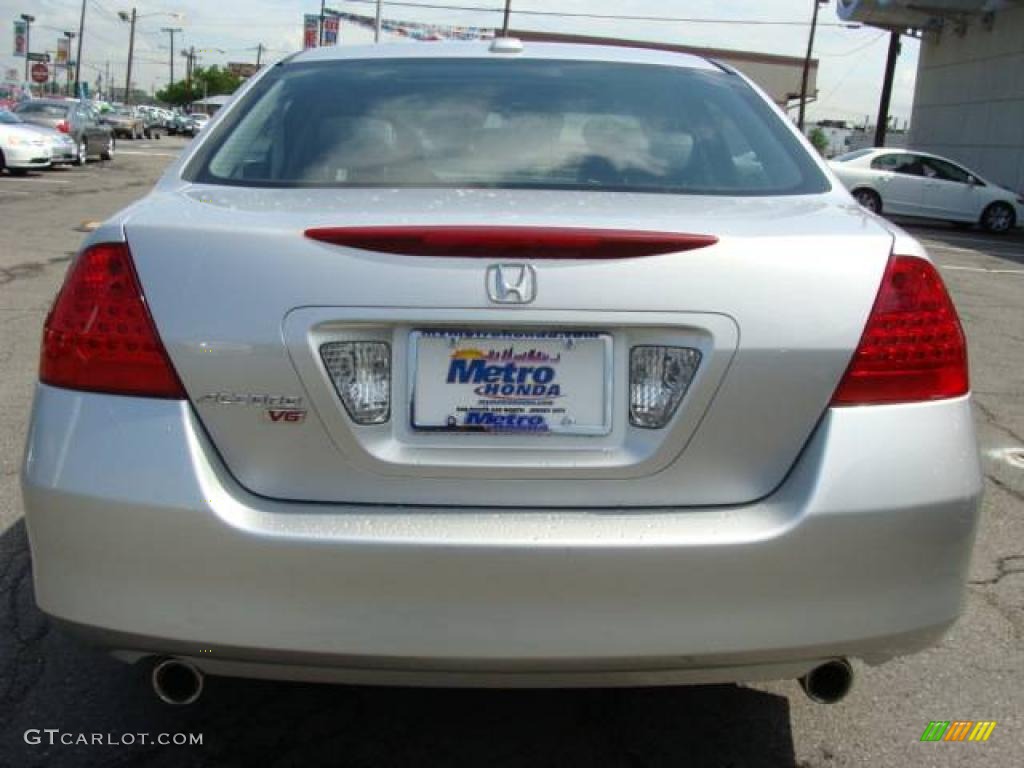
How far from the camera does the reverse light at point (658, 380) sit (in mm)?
2004

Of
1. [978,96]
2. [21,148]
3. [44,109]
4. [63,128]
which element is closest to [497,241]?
[21,148]

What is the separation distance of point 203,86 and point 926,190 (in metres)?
117

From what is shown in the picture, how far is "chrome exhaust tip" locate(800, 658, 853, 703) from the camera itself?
7.00 ft

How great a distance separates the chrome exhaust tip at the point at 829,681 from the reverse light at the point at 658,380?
61 cm

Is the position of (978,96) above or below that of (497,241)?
above

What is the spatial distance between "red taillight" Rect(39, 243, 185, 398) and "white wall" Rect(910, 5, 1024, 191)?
28.1m

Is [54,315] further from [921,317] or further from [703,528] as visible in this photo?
[921,317]

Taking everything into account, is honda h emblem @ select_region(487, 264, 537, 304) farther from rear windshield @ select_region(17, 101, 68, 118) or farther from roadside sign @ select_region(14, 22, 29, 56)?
roadside sign @ select_region(14, 22, 29, 56)

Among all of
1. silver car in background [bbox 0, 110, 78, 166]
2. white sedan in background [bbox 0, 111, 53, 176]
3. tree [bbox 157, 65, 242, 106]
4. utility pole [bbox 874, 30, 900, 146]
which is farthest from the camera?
tree [bbox 157, 65, 242, 106]

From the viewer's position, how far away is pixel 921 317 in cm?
213

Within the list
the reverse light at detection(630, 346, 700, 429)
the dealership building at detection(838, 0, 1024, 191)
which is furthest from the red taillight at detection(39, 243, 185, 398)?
the dealership building at detection(838, 0, 1024, 191)

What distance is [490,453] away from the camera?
2.01 meters

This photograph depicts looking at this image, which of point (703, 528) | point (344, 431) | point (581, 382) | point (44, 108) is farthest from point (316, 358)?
point (44, 108)

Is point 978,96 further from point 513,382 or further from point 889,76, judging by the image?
point 513,382
